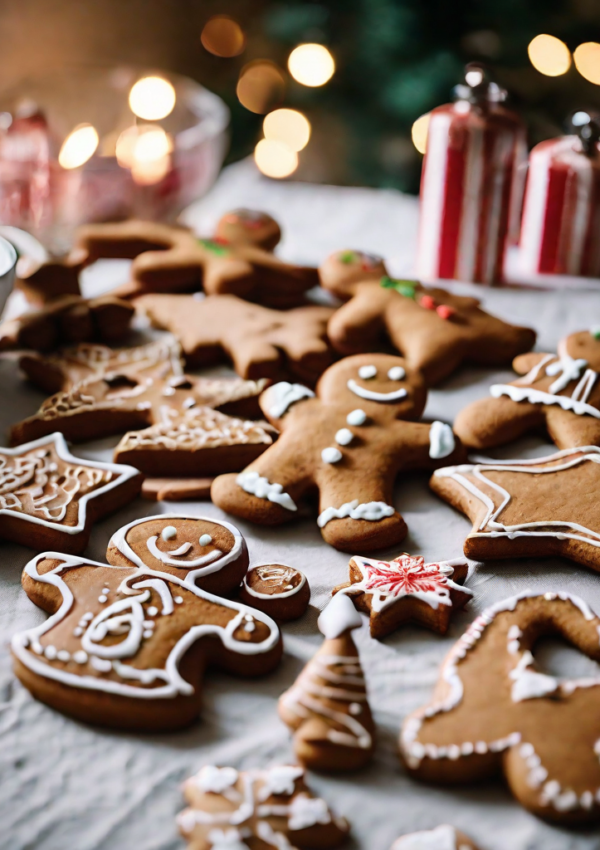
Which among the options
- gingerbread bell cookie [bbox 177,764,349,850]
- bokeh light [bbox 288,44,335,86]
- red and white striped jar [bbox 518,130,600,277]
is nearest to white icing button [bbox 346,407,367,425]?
gingerbread bell cookie [bbox 177,764,349,850]

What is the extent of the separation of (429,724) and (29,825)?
358mm

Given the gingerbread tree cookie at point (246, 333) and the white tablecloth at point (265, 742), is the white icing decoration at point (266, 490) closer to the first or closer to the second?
the white tablecloth at point (265, 742)

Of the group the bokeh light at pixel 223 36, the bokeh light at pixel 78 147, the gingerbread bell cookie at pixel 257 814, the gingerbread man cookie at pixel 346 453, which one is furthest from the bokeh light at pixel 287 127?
the gingerbread bell cookie at pixel 257 814

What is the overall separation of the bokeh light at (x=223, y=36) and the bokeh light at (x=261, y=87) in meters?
0.14

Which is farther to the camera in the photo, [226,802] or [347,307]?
[347,307]

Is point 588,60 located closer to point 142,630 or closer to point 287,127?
point 287,127

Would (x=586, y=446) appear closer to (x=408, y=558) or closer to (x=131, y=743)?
(x=408, y=558)

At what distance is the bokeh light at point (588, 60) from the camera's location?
2.01 metres

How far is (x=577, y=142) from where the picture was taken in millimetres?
1598

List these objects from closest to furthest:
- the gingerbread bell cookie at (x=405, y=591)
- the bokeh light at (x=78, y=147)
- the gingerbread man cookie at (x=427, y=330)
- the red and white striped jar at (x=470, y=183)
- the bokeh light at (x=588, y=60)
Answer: the gingerbread bell cookie at (x=405, y=591)
the gingerbread man cookie at (x=427, y=330)
the red and white striped jar at (x=470, y=183)
the bokeh light at (x=78, y=147)
the bokeh light at (x=588, y=60)

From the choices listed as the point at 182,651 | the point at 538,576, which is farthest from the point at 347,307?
the point at 182,651

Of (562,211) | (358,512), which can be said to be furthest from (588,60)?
(358,512)

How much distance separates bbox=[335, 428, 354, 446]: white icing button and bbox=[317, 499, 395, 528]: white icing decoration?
0.34 feet

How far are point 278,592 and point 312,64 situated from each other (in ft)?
5.84
